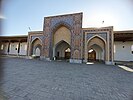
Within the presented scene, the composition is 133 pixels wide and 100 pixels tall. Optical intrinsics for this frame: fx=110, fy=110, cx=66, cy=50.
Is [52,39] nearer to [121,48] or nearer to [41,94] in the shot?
[121,48]

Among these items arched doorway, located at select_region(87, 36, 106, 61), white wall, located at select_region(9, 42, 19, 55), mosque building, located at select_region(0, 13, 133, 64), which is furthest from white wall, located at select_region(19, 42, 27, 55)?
arched doorway, located at select_region(87, 36, 106, 61)

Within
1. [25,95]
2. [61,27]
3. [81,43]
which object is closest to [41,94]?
[25,95]

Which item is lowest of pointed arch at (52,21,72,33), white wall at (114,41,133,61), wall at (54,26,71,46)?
white wall at (114,41,133,61)

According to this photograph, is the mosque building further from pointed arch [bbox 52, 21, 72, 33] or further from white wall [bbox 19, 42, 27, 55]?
white wall [bbox 19, 42, 27, 55]

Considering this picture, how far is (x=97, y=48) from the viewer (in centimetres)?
1638

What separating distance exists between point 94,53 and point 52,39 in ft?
23.8

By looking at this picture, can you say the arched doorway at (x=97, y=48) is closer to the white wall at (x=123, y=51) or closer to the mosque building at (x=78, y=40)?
the mosque building at (x=78, y=40)

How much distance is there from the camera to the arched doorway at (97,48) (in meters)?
13.5

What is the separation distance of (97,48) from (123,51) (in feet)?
11.5

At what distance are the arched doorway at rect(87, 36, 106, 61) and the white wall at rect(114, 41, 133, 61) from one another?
7.11 feet

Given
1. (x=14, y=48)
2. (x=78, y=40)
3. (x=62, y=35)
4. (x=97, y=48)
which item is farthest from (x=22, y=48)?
(x=97, y=48)

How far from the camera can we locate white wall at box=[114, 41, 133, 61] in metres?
15.0

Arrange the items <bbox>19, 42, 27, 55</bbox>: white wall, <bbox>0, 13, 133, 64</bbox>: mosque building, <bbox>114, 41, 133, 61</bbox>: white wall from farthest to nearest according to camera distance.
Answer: <bbox>19, 42, 27, 55</bbox>: white wall, <bbox>114, 41, 133, 61</bbox>: white wall, <bbox>0, 13, 133, 64</bbox>: mosque building

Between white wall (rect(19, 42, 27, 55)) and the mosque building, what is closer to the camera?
A: the mosque building
